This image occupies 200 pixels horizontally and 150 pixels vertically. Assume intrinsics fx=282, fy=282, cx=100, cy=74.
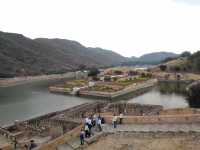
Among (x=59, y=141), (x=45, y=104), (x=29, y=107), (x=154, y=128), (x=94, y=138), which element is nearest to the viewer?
(x=94, y=138)

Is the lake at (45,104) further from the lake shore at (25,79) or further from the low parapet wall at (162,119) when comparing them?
the lake shore at (25,79)

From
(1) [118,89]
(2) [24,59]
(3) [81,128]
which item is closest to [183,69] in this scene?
(1) [118,89]

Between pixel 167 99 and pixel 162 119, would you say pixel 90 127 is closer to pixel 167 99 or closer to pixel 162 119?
pixel 162 119

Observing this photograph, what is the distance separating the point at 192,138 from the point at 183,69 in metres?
75.1

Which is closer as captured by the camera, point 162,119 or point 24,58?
point 162,119

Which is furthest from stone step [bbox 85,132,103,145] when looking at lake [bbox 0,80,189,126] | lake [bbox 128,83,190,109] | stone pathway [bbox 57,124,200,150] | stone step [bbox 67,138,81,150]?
lake [bbox 128,83,190,109]

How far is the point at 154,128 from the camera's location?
1273 centimetres

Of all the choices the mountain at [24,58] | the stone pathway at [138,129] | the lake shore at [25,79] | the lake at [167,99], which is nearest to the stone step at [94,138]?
the stone pathway at [138,129]

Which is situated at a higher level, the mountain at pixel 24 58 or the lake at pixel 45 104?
the mountain at pixel 24 58

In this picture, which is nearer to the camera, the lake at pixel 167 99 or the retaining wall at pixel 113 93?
the lake at pixel 167 99

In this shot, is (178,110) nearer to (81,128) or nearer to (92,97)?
(81,128)

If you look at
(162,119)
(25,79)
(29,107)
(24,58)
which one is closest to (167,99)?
(29,107)

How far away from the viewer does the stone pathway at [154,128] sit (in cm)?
1207

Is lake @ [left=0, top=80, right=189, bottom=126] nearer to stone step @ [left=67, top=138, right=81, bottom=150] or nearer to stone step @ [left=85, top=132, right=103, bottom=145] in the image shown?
stone step @ [left=67, top=138, right=81, bottom=150]
